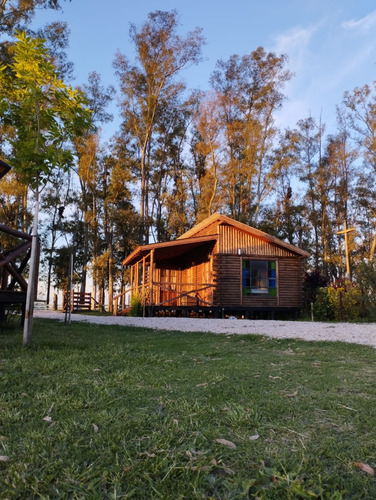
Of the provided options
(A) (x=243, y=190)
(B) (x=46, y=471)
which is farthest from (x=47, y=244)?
(B) (x=46, y=471)

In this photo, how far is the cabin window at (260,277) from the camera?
1819 centimetres

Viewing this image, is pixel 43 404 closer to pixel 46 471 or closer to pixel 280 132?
pixel 46 471

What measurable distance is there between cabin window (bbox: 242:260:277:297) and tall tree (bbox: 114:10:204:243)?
11.8 meters

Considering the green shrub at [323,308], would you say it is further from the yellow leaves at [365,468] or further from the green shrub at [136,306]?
the yellow leaves at [365,468]

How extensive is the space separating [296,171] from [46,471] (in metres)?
32.4

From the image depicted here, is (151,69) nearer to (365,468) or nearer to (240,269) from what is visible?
(240,269)

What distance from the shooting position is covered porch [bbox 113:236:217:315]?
655 inches

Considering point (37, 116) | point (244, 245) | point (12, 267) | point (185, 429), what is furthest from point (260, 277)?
point (185, 429)

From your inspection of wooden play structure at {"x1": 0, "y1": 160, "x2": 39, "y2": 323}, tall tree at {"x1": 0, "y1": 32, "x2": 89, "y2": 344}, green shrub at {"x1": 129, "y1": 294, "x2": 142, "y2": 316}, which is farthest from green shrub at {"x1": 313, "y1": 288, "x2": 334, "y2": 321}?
tall tree at {"x1": 0, "y1": 32, "x2": 89, "y2": 344}

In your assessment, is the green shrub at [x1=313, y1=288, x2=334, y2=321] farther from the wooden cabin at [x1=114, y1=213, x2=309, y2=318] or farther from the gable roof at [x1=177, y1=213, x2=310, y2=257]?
the gable roof at [x1=177, y1=213, x2=310, y2=257]

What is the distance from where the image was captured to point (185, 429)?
7.95 feet

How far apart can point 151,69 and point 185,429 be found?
91.2ft

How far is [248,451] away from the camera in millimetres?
2119

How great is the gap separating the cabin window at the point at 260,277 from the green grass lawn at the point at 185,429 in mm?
13621
